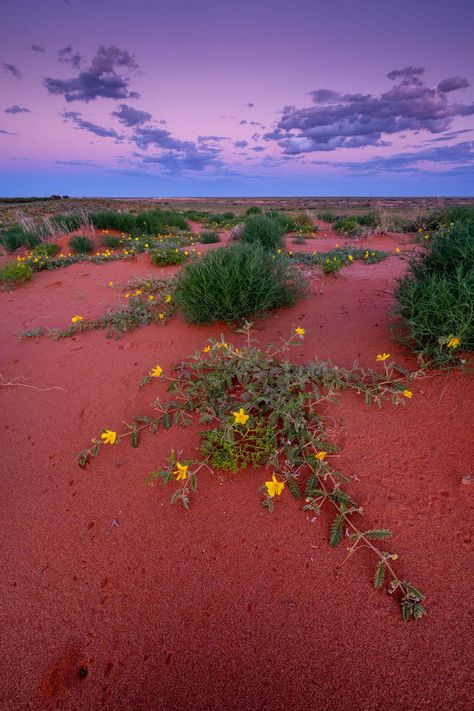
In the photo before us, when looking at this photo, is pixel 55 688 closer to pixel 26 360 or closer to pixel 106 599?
pixel 106 599

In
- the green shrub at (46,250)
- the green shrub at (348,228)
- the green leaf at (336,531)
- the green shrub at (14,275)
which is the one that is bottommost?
the green leaf at (336,531)

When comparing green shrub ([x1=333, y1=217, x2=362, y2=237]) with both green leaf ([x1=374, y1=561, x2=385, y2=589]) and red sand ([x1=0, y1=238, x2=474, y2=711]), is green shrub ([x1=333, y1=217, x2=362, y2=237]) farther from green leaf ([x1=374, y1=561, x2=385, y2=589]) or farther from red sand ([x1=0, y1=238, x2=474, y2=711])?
green leaf ([x1=374, y1=561, x2=385, y2=589])

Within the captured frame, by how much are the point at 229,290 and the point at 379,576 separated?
2.77 meters

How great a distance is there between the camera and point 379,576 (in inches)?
59.4

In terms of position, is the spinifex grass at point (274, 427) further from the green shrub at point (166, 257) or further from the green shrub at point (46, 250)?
the green shrub at point (46, 250)

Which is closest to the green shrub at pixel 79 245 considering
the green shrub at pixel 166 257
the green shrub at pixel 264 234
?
the green shrub at pixel 166 257

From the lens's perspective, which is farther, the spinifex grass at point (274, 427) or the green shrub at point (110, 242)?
the green shrub at point (110, 242)

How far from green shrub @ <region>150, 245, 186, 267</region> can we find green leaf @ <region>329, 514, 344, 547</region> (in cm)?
577

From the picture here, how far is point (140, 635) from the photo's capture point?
150cm

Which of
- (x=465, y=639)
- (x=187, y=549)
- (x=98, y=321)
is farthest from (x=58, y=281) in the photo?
(x=465, y=639)

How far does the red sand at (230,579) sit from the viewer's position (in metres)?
1.33

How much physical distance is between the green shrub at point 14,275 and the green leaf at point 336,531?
6.93 m

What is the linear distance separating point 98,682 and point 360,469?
1.48m

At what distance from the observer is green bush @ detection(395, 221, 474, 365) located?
231 centimetres
